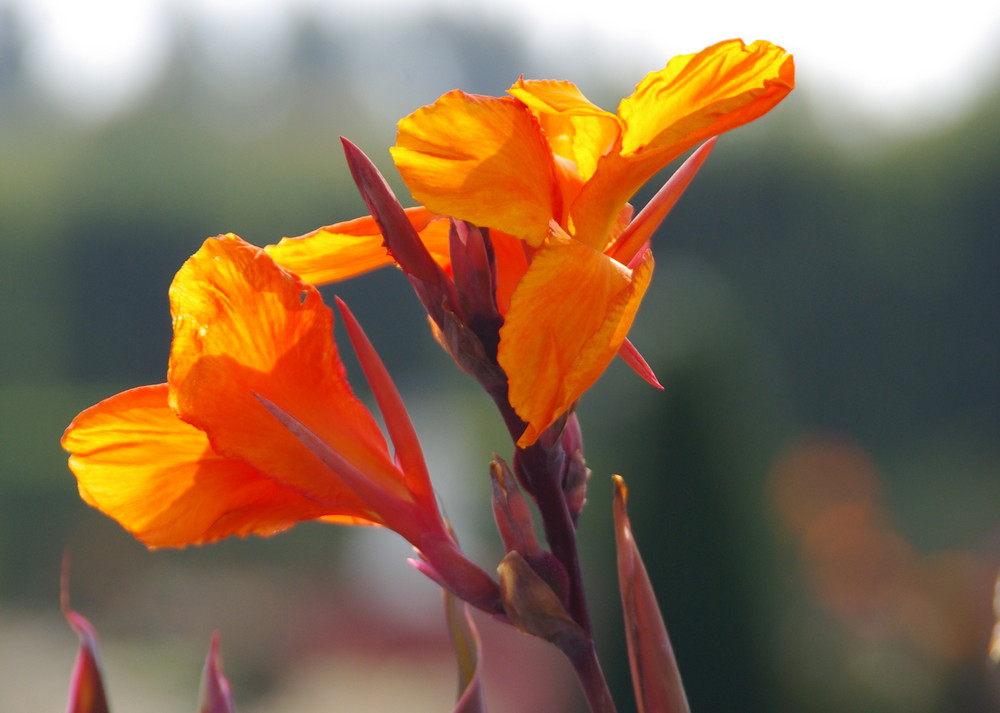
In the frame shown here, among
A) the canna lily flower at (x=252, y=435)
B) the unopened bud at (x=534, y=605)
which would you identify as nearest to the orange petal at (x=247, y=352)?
the canna lily flower at (x=252, y=435)

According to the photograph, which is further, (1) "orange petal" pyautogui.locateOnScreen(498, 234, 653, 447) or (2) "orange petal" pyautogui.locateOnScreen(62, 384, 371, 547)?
(2) "orange petal" pyautogui.locateOnScreen(62, 384, 371, 547)

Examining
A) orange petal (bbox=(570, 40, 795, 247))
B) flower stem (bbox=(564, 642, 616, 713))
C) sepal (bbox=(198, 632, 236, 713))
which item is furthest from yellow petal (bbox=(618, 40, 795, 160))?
sepal (bbox=(198, 632, 236, 713))

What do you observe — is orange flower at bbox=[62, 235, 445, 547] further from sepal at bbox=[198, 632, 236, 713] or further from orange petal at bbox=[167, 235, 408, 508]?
sepal at bbox=[198, 632, 236, 713]

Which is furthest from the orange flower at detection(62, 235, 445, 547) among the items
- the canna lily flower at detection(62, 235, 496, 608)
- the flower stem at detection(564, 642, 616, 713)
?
the flower stem at detection(564, 642, 616, 713)

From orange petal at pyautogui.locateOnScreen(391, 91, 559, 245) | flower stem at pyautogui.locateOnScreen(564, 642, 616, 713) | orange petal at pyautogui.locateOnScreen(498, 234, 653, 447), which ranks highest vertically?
orange petal at pyautogui.locateOnScreen(391, 91, 559, 245)

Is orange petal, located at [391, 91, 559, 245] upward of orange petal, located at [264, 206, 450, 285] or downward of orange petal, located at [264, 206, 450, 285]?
upward

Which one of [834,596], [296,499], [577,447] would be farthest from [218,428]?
[834,596]

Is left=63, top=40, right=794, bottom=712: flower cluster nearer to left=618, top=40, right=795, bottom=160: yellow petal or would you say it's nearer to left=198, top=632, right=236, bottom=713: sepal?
left=618, top=40, right=795, bottom=160: yellow petal
